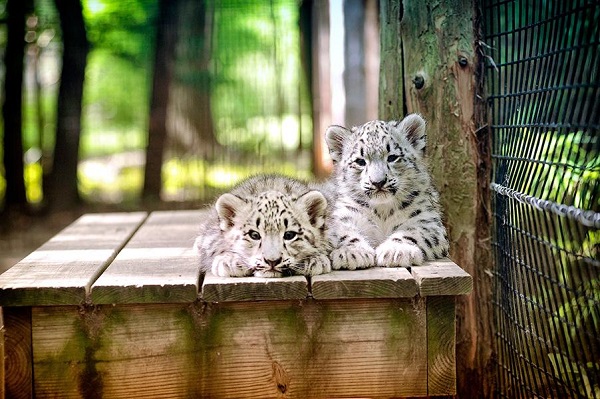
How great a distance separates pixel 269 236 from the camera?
160 inches

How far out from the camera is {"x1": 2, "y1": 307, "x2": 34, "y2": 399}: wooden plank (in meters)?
3.86

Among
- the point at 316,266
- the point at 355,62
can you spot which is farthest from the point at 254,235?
the point at 355,62

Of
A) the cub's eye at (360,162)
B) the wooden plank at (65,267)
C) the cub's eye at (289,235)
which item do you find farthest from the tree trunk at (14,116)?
the cub's eye at (289,235)

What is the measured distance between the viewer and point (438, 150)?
501 cm

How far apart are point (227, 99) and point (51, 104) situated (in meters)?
4.29

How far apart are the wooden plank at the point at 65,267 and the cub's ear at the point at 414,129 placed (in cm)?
195

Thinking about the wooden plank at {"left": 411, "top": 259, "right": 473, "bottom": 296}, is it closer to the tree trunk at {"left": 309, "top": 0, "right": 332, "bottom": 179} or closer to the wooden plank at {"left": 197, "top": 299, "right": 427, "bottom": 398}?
the wooden plank at {"left": 197, "top": 299, "right": 427, "bottom": 398}

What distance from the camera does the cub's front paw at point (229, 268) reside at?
3.96 meters

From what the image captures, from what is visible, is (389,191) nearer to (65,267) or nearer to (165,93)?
(65,267)

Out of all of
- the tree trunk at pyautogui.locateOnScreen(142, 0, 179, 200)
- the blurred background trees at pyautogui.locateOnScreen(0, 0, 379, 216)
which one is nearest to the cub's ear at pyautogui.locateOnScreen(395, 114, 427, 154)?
the blurred background trees at pyautogui.locateOnScreen(0, 0, 379, 216)

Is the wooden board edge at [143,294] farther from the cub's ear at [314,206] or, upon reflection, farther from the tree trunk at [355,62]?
the tree trunk at [355,62]

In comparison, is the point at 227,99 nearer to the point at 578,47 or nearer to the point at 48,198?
the point at 48,198

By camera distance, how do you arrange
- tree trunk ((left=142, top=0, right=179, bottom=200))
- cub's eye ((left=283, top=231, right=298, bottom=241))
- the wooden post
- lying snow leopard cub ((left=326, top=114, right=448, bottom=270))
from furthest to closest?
1. tree trunk ((left=142, top=0, right=179, bottom=200))
2. the wooden post
3. lying snow leopard cub ((left=326, top=114, right=448, bottom=270))
4. cub's eye ((left=283, top=231, right=298, bottom=241))

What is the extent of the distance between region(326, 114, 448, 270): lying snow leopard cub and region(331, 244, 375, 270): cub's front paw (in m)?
0.27
